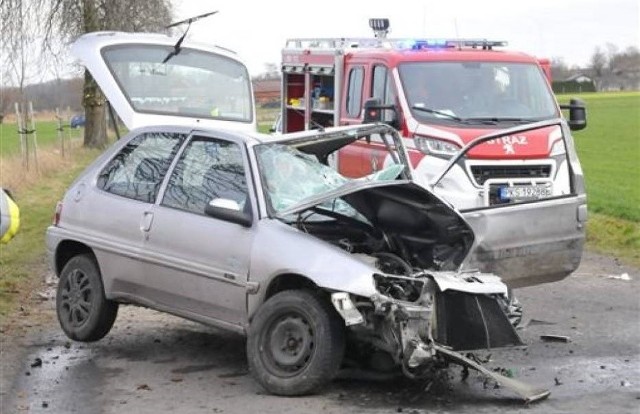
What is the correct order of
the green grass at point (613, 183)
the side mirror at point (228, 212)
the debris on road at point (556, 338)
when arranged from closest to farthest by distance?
1. the side mirror at point (228, 212)
2. the debris on road at point (556, 338)
3. the green grass at point (613, 183)

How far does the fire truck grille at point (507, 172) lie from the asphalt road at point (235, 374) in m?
1.77

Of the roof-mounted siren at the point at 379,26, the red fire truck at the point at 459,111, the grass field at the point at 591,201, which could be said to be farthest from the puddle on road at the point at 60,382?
the roof-mounted siren at the point at 379,26

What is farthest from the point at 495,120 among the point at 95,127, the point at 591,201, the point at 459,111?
the point at 95,127

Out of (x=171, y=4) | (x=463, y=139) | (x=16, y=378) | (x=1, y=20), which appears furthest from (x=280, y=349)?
(x=171, y=4)

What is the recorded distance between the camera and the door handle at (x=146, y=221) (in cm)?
777

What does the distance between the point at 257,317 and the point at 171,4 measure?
2592cm

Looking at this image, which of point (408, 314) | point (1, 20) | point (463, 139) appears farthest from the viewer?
point (1, 20)

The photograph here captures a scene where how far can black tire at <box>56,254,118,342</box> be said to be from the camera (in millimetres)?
8203

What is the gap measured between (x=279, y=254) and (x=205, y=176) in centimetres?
113

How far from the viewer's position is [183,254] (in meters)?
7.47

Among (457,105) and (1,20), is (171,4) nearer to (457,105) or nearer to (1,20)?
(1,20)

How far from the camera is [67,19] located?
1070 inches

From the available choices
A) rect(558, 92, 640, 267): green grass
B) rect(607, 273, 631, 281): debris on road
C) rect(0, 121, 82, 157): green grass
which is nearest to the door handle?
rect(607, 273, 631, 281): debris on road

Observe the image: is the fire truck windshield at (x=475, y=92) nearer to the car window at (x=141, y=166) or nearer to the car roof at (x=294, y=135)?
the car roof at (x=294, y=135)
